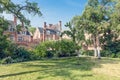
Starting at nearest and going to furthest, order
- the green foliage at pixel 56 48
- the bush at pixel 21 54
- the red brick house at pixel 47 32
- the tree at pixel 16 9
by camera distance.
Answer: the tree at pixel 16 9 < the bush at pixel 21 54 < the green foliage at pixel 56 48 < the red brick house at pixel 47 32

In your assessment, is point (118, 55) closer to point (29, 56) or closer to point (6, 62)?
point (29, 56)

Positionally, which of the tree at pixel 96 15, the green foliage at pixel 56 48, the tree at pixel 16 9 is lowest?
the green foliage at pixel 56 48

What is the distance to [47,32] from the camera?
74.1 meters

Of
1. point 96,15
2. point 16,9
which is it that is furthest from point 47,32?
point 16,9

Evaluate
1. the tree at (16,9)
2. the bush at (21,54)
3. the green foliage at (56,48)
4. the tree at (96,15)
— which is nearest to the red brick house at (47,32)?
the green foliage at (56,48)

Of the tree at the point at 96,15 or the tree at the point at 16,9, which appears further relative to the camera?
the tree at the point at 96,15

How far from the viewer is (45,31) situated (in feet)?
228

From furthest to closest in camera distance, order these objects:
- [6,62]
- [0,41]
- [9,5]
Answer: [0,41], [6,62], [9,5]

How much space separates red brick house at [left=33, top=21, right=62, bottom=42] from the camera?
68812 mm

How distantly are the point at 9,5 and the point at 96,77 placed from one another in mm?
11247

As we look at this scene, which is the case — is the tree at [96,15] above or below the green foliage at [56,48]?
above

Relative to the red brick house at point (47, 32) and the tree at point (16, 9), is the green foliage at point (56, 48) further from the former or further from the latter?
the red brick house at point (47, 32)

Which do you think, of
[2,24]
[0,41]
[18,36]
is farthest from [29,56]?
[18,36]

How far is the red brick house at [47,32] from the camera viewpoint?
68812 mm
